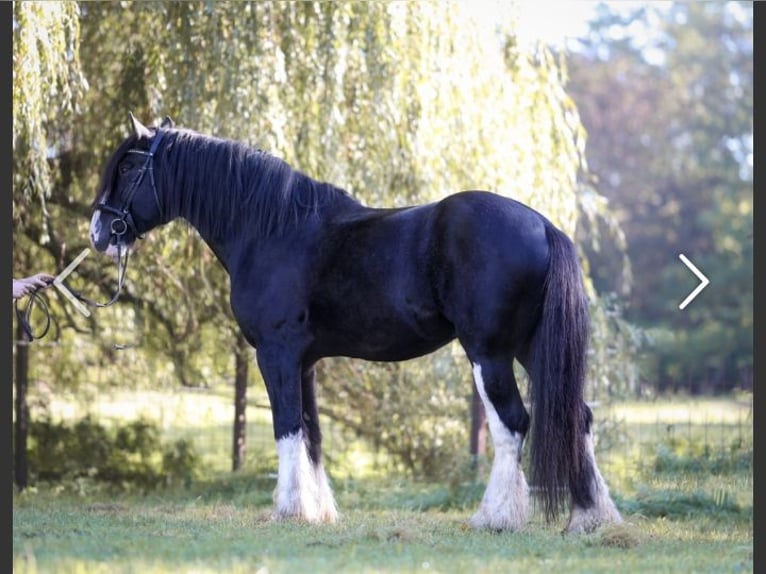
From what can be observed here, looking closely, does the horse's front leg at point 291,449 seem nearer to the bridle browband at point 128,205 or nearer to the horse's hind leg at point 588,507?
the bridle browband at point 128,205

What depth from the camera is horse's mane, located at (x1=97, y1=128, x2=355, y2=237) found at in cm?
628

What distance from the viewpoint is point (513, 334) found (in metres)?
5.55

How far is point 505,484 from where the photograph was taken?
552 cm

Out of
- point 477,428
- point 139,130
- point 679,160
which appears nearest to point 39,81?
point 139,130

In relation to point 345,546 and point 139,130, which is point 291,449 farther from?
point 139,130

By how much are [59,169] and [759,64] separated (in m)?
6.13

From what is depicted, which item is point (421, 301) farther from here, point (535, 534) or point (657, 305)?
point (657, 305)

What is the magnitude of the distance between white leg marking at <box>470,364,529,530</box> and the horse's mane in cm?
158

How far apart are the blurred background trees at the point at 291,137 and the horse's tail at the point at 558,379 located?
117 inches

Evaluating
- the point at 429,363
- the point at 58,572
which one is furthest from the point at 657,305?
the point at 58,572

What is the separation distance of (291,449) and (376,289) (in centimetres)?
108

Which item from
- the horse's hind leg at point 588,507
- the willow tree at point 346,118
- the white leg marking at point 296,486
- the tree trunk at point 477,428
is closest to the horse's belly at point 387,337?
the white leg marking at point 296,486

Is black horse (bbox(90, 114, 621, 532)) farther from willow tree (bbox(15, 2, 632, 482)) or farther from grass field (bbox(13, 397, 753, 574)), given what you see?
willow tree (bbox(15, 2, 632, 482))

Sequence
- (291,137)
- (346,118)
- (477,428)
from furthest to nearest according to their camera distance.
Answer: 1. (477,428)
2. (346,118)
3. (291,137)
